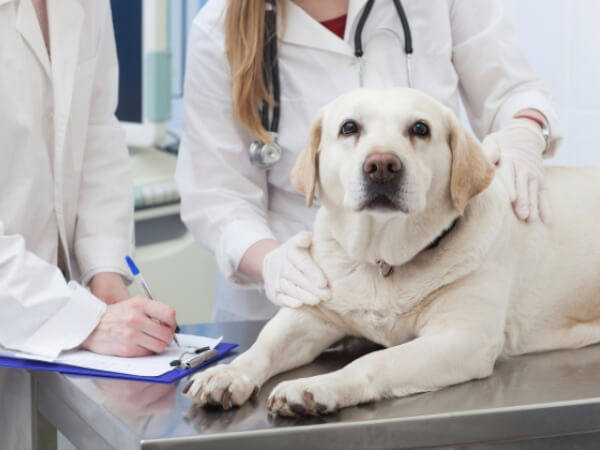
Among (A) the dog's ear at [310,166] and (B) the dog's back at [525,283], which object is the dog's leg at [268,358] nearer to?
(B) the dog's back at [525,283]

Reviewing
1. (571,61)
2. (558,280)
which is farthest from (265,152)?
(571,61)

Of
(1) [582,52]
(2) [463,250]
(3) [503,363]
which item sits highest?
(1) [582,52]

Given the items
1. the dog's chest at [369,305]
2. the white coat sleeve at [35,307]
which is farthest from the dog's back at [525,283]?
the white coat sleeve at [35,307]

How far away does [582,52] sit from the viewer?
183 cm

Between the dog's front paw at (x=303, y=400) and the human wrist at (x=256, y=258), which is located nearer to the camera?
the dog's front paw at (x=303, y=400)

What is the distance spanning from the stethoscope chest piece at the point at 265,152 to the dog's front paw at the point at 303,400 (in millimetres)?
616

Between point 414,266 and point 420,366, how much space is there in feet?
0.52

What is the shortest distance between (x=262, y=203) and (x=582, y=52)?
2.78 ft

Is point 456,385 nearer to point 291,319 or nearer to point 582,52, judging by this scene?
point 291,319

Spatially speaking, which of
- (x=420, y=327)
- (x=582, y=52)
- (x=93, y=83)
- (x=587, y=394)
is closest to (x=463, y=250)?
(x=420, y=327)

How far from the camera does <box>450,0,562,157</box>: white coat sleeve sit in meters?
1.49

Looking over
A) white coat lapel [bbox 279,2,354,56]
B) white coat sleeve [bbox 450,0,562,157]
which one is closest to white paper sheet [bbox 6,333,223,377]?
white coat lapel [bbox 279,2,354,56]

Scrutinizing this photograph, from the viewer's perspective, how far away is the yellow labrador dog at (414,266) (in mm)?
970

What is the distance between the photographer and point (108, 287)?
1.31m
